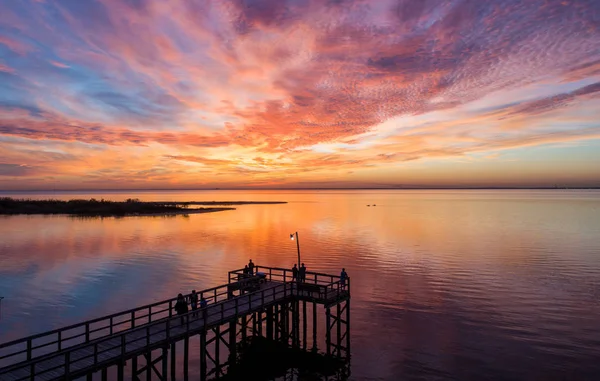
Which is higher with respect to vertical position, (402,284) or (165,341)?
(165,341)

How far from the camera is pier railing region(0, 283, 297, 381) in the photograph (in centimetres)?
1473

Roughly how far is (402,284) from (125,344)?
1091 inches

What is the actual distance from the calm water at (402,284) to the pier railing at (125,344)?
7.76 metres

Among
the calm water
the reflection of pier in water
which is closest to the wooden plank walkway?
the reflection of pier in water

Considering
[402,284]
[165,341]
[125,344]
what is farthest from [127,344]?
[402,284]

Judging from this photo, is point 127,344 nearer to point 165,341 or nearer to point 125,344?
point 125,344

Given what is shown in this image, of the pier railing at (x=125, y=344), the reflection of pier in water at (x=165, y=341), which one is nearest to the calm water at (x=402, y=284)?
the reflection of pier in water at (x=165, y=341)

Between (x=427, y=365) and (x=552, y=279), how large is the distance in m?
25.0

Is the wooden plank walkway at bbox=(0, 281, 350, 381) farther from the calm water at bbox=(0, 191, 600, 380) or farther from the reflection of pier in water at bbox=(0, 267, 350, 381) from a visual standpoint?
the calm water at bbox=(0, 191, 600, 380)

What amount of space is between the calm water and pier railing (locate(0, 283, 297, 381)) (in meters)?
7.76

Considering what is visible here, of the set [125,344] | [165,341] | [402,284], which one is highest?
[125,344]

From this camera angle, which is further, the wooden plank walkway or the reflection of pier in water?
the reflection of pier in water


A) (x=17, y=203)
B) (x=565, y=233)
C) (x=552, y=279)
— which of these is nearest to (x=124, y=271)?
(x=552, y=279)

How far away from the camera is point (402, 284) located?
1499 inches
